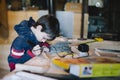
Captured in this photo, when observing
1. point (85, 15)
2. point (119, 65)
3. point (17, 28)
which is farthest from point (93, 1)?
point (119, 65)

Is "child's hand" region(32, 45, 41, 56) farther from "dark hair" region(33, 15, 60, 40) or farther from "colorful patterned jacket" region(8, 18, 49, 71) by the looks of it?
"dark hair" region(33, 15, 60, 40)

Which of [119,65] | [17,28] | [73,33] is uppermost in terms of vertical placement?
[17,28]

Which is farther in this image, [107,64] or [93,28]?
[93,28]

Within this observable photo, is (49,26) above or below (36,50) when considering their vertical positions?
above

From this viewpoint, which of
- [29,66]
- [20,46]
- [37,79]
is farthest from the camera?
[20,46]

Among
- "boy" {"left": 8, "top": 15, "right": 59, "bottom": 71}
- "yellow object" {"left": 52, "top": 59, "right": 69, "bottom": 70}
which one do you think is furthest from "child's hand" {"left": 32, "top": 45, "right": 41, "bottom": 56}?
"yellow object" {"left": 52, "top": 59, "right": 69, "bottom": 70}

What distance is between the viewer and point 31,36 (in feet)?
3.32

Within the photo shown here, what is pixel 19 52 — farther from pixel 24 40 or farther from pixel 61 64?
pixel 61 64

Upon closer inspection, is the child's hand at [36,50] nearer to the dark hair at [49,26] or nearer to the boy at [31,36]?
the boy at [31,36]

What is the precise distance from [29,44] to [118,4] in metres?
1.55

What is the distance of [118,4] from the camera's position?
7.58 feet

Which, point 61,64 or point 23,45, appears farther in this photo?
point 23,45

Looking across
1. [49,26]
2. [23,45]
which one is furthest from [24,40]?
[49,26]

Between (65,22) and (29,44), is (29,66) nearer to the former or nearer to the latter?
(29,44)
